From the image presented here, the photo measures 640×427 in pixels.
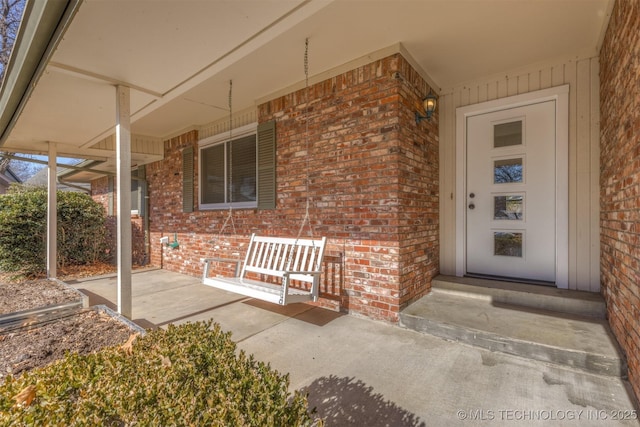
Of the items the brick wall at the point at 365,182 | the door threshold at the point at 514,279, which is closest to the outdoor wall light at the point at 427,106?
the brick wall at the point at 365,182

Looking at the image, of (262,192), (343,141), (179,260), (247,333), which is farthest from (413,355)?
(179,260)

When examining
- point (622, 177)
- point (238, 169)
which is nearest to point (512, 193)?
point (622, 177)

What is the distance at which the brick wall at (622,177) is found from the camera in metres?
1.82

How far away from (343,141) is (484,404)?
8.66 feet

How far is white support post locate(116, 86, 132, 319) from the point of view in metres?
2.91

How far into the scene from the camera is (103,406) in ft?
→ 3.71

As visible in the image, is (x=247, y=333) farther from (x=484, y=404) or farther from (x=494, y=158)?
(x=494, y=158)

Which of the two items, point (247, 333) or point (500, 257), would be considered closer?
point (247, 333)

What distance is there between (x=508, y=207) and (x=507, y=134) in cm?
88

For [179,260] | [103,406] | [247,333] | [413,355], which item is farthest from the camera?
[179,260]

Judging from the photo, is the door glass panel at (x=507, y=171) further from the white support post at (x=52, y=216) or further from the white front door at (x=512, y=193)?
the white support post at (x=52, y=216)

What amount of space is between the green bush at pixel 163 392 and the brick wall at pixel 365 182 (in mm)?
1924

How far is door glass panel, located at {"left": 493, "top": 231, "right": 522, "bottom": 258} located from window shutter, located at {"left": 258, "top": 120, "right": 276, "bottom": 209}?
290 centimetres

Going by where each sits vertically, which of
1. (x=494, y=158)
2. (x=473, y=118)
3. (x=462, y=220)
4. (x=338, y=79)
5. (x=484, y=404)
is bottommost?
(x=484, y=404)
